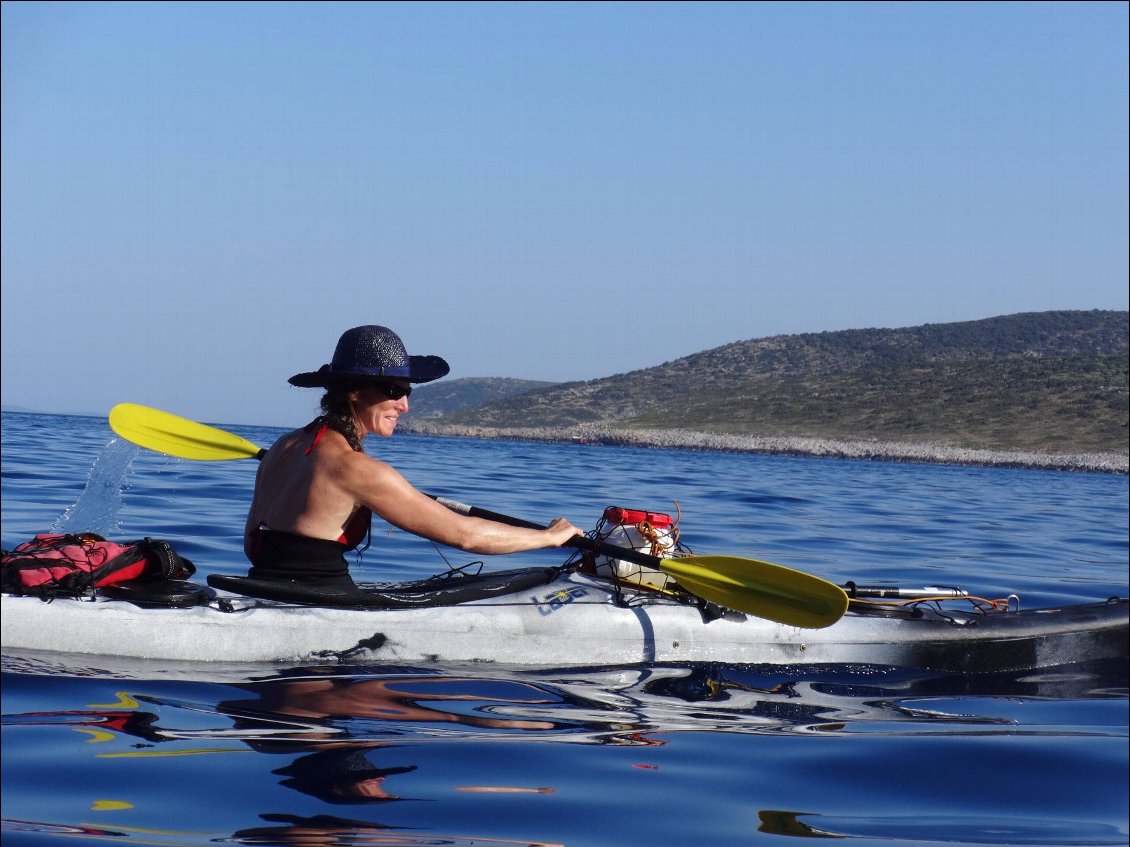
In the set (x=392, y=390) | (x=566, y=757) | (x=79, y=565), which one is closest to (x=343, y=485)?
(x=392, y=390)

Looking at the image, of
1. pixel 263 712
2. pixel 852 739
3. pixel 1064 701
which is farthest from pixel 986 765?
pixel 263 712

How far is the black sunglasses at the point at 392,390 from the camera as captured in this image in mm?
5262

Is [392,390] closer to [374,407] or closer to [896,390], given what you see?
[374,407]

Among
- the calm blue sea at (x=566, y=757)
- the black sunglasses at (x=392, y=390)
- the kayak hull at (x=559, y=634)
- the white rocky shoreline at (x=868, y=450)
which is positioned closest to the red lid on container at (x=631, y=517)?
the kayak hull at (x=559, y=634)

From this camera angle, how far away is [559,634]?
18.7 ft

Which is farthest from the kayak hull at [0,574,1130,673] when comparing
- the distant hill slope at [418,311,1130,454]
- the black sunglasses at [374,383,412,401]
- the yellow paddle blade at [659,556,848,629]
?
the distant hill slope at [418,311,1130,454]

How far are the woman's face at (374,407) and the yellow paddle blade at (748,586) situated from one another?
59.4 inches

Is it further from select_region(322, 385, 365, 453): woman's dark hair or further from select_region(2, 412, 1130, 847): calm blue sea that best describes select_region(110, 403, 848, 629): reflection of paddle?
select_region(322, 385, 365, 453): woman's dark hair

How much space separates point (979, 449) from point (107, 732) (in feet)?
235

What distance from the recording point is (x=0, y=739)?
3887 mm

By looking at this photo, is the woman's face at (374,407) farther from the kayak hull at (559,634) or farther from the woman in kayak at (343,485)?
the kayak hull at (559,634)

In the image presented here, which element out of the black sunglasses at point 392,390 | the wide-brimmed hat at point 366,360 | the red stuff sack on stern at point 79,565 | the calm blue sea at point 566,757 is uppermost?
the wide-brimmed hat at point 366,360

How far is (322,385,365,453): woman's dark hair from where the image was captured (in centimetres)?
516

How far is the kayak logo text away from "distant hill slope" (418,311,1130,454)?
69.6 metres
